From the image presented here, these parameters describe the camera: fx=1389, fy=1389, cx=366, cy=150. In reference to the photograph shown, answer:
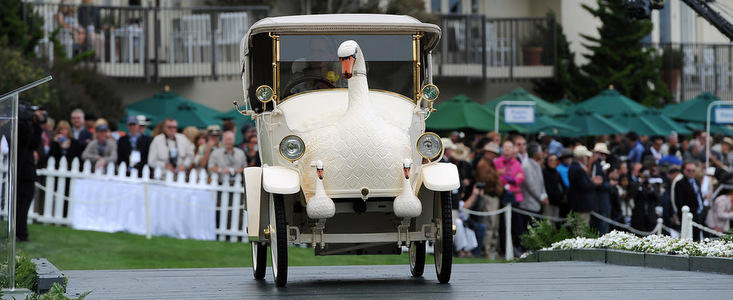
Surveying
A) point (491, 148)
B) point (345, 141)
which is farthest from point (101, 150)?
point (345, 141)

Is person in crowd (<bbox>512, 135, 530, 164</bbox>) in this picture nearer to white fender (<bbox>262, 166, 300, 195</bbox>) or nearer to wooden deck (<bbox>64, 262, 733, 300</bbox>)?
wooden deck (<bbox>64, 262, 733, 300</bbox>)

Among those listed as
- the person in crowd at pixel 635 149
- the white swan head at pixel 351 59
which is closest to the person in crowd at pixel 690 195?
the person in crowd at pixel 635 149

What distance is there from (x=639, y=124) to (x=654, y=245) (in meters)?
20.2

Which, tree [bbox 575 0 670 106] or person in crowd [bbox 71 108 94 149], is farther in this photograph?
tree [bbox 575 0 670 106]

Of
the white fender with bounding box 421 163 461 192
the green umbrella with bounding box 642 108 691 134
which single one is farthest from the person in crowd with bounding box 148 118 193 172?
the green umbrella with bounding box 642 108 691 134

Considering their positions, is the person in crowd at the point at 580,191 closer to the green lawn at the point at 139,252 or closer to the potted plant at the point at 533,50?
the green lawn at the point at 139,252

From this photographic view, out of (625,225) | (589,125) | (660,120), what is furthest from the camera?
(660,120)

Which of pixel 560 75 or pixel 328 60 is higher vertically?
pixel 560 75

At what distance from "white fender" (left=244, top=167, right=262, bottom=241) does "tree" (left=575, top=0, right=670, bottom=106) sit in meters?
31.8

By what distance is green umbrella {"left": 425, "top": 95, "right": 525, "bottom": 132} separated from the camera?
31.7 metres

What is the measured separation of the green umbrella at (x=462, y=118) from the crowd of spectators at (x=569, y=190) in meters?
5.58

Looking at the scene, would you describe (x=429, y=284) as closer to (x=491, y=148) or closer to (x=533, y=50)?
(x=491, y=148)

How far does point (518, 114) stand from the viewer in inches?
1158

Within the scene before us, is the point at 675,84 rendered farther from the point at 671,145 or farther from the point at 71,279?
the point at 71,279
